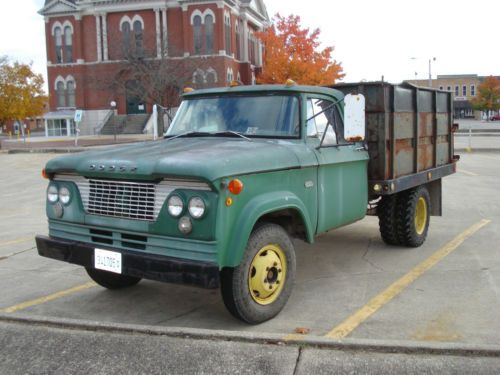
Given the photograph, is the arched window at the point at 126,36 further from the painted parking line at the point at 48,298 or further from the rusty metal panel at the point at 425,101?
the painted parking line at the point at 48,298

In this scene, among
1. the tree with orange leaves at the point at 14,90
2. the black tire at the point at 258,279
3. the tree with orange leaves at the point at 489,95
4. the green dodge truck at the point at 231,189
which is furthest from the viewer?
the tree with orange leaves at the point at 489,95

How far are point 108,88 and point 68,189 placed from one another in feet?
148

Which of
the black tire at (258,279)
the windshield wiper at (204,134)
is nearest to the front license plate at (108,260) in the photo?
the black tire at (258,279)

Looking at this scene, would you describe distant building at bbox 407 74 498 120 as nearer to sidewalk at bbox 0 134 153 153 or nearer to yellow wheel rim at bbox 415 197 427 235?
sidewalk at bbox 0 134 153 153

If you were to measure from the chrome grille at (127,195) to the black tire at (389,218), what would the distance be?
3667 millimetres

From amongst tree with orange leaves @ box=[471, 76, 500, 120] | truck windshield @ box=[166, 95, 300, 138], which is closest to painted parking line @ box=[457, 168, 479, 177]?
truck windshield @ box=[166, 95, 300, 138]

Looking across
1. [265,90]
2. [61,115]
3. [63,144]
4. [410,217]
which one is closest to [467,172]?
[410,217]

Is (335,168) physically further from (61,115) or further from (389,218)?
(61,115)

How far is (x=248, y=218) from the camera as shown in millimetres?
4238

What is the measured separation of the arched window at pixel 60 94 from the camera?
53469 millimetres

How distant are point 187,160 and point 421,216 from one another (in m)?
4.53

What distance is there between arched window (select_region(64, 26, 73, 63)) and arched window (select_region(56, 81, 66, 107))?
2.50m

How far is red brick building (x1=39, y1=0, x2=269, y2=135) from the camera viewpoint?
4825 cm

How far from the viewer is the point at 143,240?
14.4ft
